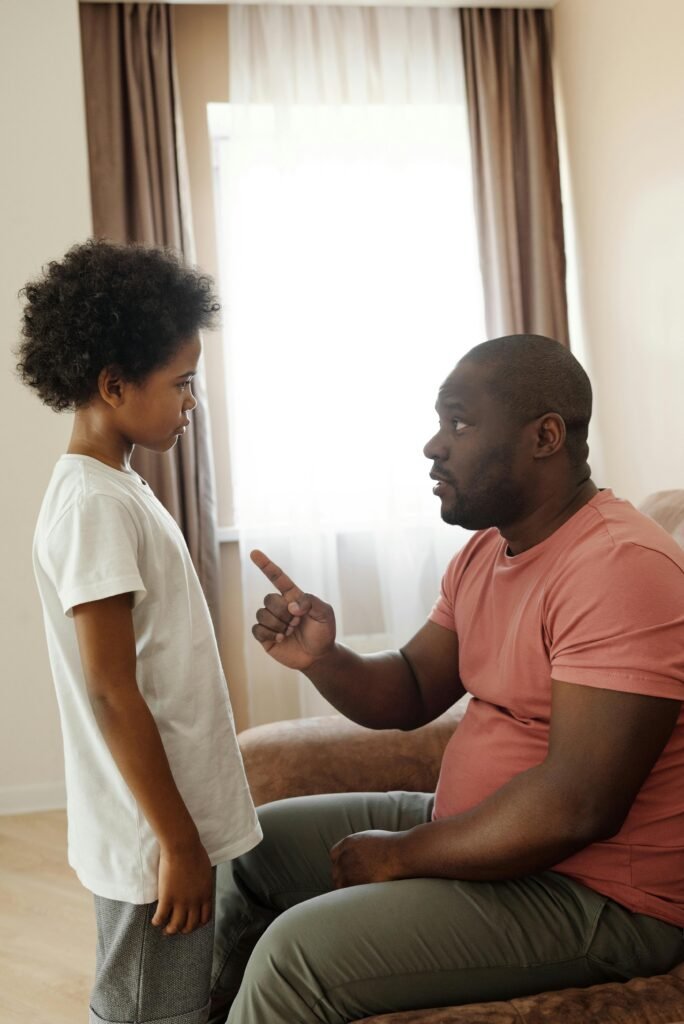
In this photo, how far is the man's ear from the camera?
141 cm

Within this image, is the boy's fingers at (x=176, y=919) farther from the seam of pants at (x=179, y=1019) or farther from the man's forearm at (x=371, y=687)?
the man's forearm at (x=371, y=687)

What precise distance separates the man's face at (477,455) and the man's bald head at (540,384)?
0.02 meters

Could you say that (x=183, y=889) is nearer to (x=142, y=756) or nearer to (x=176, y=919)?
(x=176, y=919)

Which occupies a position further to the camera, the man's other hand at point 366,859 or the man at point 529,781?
the man's other hand at point 366,859

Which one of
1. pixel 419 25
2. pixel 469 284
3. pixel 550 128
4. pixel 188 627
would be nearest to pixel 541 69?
pixel 550 128

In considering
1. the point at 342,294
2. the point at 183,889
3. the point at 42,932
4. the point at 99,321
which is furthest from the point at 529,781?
the point at 342,294

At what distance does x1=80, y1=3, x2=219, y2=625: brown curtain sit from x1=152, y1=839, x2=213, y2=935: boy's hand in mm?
2280

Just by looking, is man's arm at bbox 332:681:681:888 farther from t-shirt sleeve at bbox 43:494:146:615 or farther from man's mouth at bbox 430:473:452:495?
t-shirt sleeve at bbox 43:494:146:615

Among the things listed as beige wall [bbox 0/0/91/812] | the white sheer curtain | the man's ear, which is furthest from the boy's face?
the white sheer curtain

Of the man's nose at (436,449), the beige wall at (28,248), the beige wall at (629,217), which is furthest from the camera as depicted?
the beige wall at (28,248)

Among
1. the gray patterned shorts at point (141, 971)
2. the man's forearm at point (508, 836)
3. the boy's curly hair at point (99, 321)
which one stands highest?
the boy's curly hair at point (99, 321)

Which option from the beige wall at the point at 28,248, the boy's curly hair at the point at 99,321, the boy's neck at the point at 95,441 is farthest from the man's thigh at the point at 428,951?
the beige wall at the point at 28,248

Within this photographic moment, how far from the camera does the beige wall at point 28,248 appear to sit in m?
3.31

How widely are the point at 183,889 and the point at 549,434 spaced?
30.2 inches
